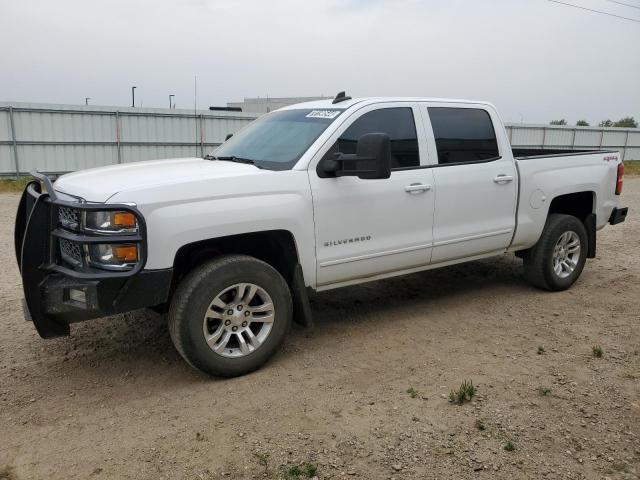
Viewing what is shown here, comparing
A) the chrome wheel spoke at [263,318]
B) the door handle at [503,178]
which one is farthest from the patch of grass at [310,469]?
the door handle at [503,178]

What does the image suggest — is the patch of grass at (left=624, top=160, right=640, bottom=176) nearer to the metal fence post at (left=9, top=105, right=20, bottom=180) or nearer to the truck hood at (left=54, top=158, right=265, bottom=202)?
the metal fence post at (left=9, top=105, right=20, bottom=180)

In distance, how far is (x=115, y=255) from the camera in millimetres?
3406

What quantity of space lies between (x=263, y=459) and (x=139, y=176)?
1.97 meters

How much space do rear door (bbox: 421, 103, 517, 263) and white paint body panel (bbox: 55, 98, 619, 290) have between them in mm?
13

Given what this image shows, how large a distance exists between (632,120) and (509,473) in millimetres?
57081

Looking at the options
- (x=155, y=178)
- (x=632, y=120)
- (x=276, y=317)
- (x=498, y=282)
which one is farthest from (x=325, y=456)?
(x=632, y=120)

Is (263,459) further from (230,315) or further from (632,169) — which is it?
(632,169)

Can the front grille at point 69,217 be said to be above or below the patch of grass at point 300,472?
above

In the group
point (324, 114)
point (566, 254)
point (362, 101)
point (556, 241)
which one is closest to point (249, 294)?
point (324, 114)

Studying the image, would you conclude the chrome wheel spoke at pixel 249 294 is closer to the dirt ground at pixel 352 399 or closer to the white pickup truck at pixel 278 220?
the white pickup truck at pixel 278 220

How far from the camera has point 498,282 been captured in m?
6.39

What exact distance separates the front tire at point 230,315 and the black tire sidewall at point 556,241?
303cm

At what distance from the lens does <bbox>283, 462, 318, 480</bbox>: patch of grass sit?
281 cm

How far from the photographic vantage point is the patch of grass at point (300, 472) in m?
2.81
